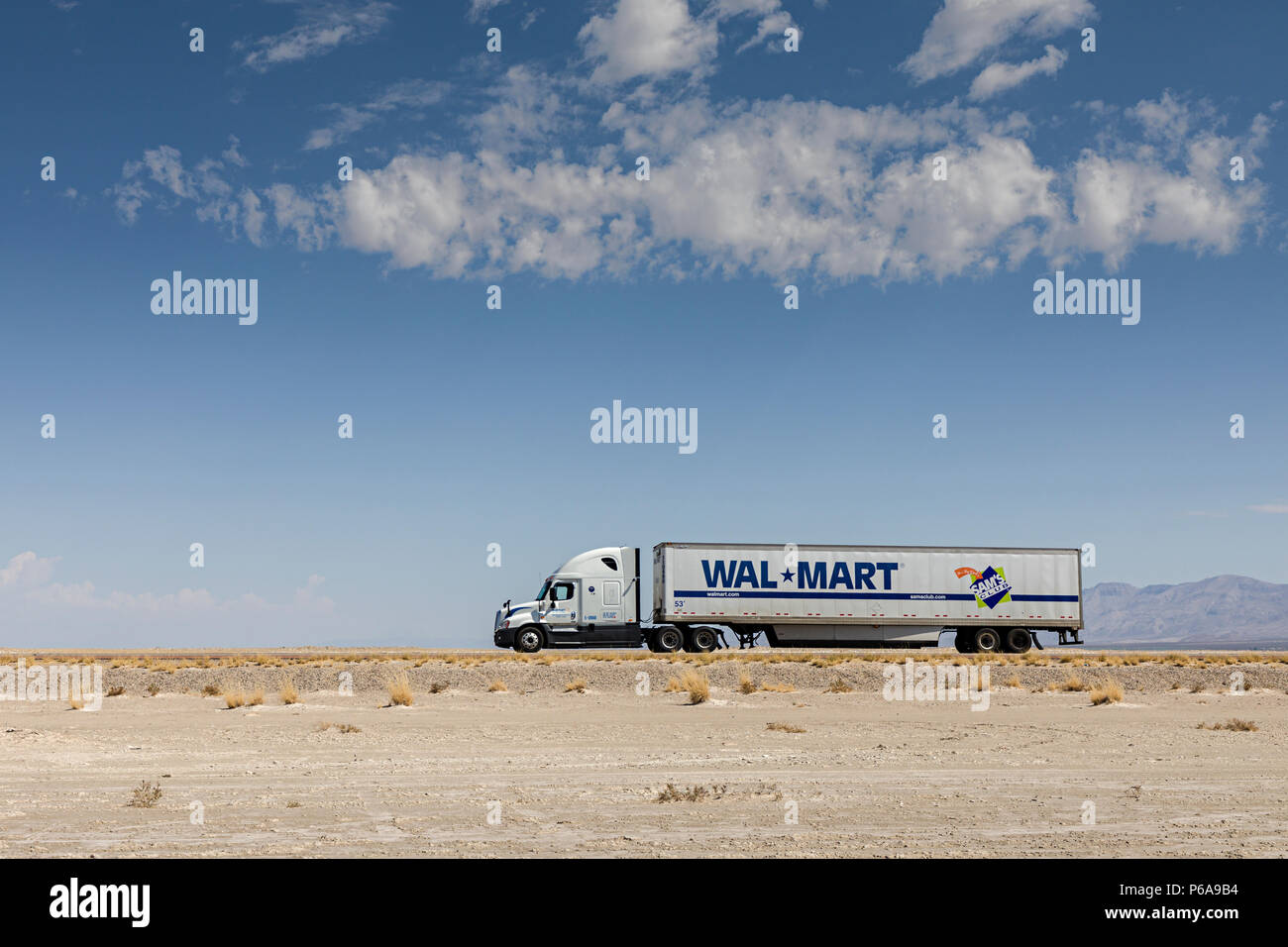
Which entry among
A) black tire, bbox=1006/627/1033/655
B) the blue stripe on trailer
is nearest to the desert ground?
the blue stripe on trailer

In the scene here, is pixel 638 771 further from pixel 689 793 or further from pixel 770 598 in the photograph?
pixel 770 598

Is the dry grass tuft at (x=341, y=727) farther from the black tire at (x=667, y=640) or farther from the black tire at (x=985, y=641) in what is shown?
the black tire at (x=985, y=641)

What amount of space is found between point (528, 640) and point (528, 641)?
5cm

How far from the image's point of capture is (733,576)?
135 feet

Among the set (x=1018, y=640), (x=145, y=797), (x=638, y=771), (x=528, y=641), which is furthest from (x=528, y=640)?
(x=145, y=797)

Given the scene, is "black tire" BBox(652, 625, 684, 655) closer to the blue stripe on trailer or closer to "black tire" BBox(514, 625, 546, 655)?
the blue stripe on trailer

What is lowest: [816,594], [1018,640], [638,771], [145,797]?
[1018,640]

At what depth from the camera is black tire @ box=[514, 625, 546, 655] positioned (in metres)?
40.2

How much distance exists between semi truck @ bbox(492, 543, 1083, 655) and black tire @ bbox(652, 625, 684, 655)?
45 mm

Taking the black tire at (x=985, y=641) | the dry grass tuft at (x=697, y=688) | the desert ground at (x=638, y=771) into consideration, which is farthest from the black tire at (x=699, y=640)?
the dry grass tuft at (x=697, y=688)

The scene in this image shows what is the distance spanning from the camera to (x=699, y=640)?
41094mm
